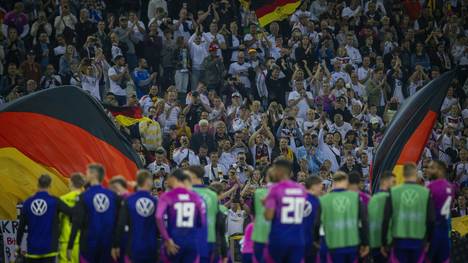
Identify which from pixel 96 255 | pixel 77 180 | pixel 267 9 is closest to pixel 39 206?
pixel 77 180

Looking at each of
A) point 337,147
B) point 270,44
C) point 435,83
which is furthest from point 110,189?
point 270,44

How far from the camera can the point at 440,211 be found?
19547 mm

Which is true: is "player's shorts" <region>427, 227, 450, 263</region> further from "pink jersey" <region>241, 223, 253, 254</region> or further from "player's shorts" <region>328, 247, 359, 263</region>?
"pink jersey" <region>241, 223, 253, 254</region>

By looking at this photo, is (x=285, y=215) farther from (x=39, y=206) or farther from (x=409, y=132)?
(x=409, y=132)

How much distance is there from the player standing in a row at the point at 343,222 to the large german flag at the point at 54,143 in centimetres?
489

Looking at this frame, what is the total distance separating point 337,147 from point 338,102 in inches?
71.9

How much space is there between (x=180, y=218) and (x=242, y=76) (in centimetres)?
1212

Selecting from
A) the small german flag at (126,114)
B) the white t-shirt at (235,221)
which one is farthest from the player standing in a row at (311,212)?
the small german flag at (126,114)

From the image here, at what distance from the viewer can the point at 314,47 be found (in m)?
31.8

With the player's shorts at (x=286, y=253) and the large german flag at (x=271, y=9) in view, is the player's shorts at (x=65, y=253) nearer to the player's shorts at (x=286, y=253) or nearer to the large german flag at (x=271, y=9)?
the player's shorts at (x=286, y=253)

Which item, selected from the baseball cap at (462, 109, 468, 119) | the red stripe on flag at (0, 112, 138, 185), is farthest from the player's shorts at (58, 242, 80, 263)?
the baseball cap at (462, 109, 468, 119)

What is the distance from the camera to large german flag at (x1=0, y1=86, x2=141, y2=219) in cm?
2250

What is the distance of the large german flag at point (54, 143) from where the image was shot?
22500mm

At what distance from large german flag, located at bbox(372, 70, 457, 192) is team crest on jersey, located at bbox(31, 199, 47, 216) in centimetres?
618
